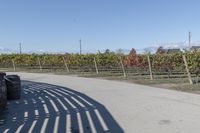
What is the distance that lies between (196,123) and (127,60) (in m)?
25.0

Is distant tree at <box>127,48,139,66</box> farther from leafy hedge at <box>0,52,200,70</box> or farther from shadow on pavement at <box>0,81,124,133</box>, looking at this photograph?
shadow on pavement at <box>0,81,124,133</box>

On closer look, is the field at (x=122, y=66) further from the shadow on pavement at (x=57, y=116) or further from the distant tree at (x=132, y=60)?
the shadow on pavement at (x=57, y=116)

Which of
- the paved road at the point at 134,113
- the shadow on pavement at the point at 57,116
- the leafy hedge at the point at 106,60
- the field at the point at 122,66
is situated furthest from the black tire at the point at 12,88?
the leafy hedge at the point at 106,60

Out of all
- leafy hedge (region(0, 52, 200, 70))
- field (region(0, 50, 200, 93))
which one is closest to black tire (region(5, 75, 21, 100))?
field (region(0, 50, 200, 93))

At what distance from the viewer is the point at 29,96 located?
16.7 meters

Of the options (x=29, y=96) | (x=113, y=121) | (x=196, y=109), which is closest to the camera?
(x=113, y=121)

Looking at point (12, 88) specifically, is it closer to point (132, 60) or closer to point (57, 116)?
point (57, 116)

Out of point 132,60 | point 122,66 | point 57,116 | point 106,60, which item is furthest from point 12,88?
point 106,60

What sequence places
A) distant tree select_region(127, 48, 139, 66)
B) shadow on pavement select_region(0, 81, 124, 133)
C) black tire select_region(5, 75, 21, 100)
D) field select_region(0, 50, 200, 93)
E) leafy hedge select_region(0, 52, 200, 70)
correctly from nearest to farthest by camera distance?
shadow on pavement select_region(0, 81, 124, 133) < black tire select_region(5, 75, 21, 100) < field select_region(0, 50, 200, 93) < leafy hedge select_region(0, 52, 200, 70) < distant tree select_region(127, 48, 139, 66)

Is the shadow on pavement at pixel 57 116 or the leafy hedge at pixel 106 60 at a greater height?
the leafy hedge at pixel 106 60

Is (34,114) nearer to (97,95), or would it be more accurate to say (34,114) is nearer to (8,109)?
(8,109)

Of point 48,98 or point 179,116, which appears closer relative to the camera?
point 179,116

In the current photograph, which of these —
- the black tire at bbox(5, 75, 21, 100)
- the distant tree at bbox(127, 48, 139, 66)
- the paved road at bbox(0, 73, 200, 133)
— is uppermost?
the distant tree at bbox(127, 48, 139, 66)

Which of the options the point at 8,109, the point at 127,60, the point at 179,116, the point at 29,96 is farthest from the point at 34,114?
the point at 127,60
